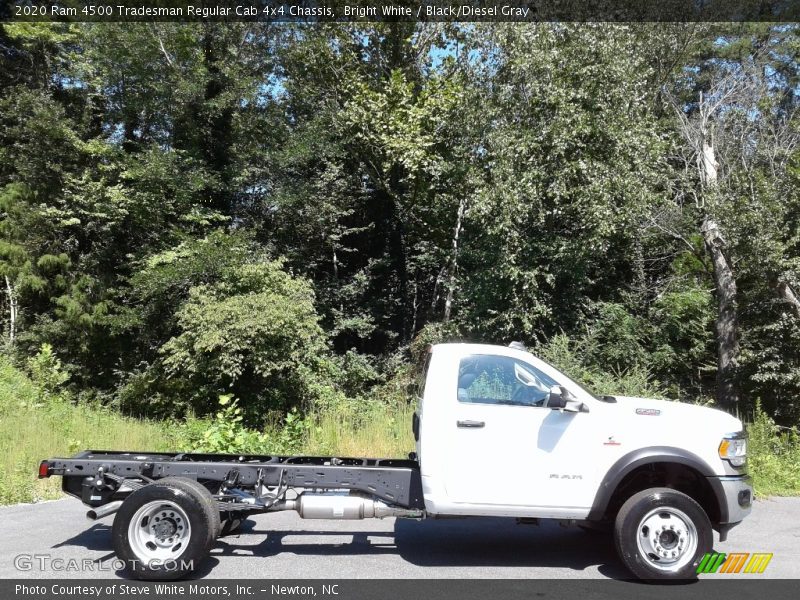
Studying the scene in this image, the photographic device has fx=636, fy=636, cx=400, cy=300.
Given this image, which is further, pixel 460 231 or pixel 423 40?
pixel 423 40

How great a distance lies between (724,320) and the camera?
14516 mm

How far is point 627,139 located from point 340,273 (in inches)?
424

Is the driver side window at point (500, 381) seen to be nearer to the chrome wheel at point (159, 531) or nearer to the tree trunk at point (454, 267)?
the chrome wheel at point (159, 531)

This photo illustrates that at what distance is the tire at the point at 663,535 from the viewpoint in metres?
5.45

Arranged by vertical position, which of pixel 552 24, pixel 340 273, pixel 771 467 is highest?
pixel 552 24

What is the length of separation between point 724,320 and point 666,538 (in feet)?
34.3

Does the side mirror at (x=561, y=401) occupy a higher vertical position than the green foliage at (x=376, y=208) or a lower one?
lower

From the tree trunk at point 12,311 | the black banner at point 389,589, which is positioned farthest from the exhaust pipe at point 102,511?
the tree trunk at point 12,311

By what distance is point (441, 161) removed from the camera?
17594 mm

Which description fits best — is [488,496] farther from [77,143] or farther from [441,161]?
[77,143]

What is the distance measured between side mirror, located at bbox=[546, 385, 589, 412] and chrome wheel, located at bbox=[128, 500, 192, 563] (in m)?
3.30

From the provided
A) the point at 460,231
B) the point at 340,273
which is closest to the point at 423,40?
the point at 460,231

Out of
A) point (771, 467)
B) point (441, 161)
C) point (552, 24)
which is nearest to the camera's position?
point (771, 467)

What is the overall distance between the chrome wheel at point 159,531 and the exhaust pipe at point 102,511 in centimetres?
35
